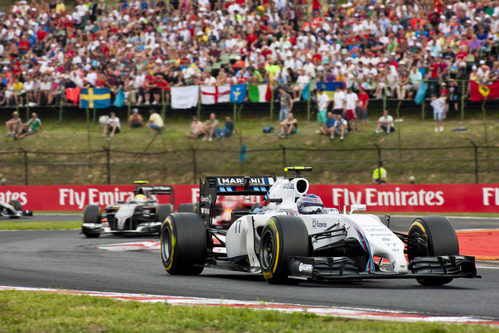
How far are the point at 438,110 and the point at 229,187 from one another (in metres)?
17.6

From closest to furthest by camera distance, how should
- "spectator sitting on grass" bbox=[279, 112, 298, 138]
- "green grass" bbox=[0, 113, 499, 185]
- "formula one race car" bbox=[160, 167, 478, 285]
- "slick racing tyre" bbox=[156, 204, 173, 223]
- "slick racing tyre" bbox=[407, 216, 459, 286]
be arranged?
"formula one race car" bbox=[160, 167, 478, 285]
"slick racing tyre" bbox=[407, 216, 459, 286]
"slick racing tyre" bbox=[156, 204, 173, 223]
"green grass" bbox=[0, 113, 499, 185]
"spectator sitting on grass" bbox=[279, 112, 298, 138]

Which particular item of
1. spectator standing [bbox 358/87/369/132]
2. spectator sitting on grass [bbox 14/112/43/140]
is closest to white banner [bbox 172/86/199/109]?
spectator sitting on grass [bbox 14/112/43/140]

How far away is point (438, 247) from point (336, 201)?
17134 millimetres

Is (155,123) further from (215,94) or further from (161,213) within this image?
(161,213)

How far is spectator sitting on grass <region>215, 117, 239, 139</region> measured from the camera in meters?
30.4

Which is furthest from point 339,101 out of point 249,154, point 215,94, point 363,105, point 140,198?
point 140,198

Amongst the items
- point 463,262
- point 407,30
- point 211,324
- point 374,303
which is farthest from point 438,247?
point 407,30

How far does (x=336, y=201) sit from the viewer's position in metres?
27.2

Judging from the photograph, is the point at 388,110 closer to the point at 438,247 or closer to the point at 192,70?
the point at 192,70

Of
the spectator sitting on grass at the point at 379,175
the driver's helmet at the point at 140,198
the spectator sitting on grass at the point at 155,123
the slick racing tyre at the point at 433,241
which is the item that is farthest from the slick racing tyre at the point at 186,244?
the spectator sitting on grass at the point at 155,123

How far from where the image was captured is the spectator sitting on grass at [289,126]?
29984 millimetres

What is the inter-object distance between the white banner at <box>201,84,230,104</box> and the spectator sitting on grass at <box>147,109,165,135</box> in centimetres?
184

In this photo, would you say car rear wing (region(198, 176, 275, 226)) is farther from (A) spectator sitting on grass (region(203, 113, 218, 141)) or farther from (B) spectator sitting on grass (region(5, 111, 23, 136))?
(B) spectator sitting on grass (region(5, 111, 23, 136))

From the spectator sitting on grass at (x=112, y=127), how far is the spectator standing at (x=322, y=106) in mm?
7914
